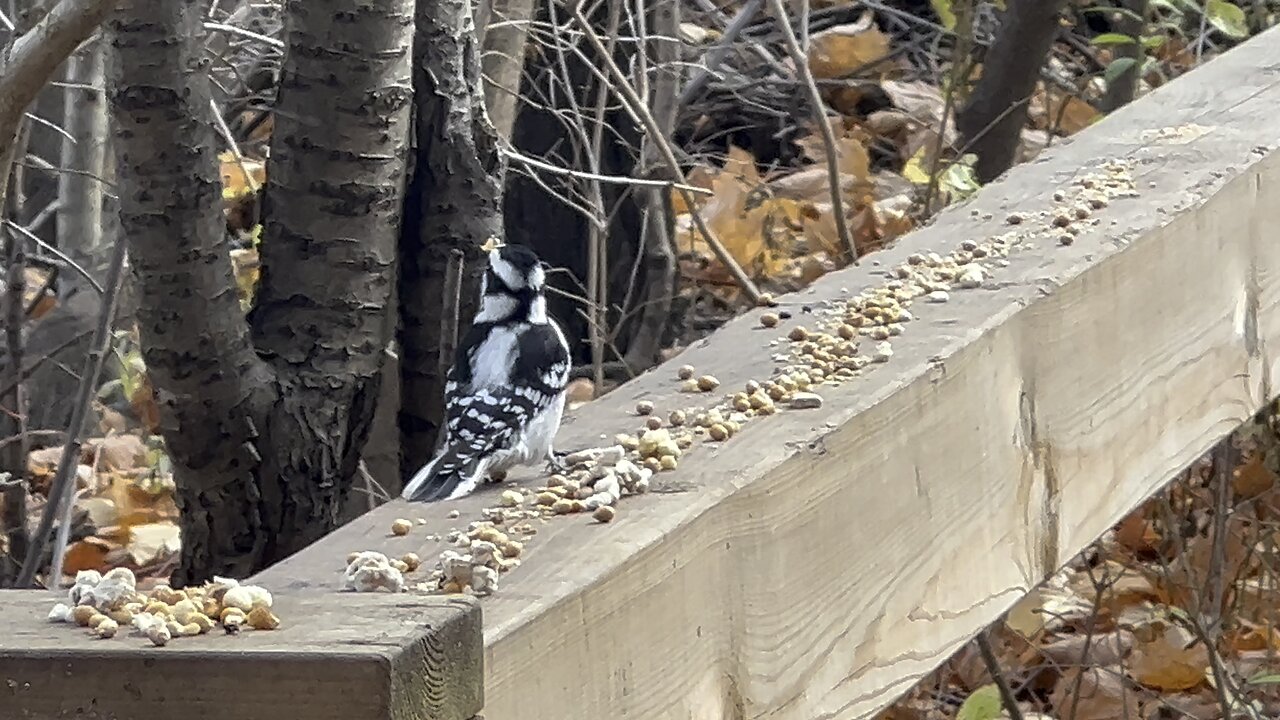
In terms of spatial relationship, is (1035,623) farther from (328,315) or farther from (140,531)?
(140,531)

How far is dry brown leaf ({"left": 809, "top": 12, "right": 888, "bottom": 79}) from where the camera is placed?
616 cm

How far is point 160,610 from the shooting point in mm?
990

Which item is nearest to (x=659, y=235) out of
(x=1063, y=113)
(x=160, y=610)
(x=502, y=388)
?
(x=1063, y=113)

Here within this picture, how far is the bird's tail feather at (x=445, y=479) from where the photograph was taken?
152cm

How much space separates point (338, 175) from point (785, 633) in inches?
52.3

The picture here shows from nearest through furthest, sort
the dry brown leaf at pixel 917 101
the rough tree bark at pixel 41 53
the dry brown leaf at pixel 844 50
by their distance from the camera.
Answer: the rough tree bark at pixel 41 53
the dry brown leaf at pixel 917 101
the dry brown leaf at pixel 844 50

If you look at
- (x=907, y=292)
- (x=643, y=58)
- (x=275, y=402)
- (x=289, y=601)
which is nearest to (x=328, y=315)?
(x=275, y=402)

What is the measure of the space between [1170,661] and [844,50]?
328 centimetres

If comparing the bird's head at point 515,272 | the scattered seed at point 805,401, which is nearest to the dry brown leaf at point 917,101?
the bird's head at point 515,272

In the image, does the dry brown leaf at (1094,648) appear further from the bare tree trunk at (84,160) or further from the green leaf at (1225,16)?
the bare tree trunk at (84,160)

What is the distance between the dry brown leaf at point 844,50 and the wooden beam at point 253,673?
533cm

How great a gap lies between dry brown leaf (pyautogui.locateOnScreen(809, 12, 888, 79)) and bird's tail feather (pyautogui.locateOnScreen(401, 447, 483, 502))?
4.53 metres

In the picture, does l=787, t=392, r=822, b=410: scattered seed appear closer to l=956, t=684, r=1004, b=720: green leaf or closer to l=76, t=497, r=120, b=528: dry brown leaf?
l=956, t=684, r=1004, b=720: green leaf

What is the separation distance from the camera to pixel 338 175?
98.3 inches
